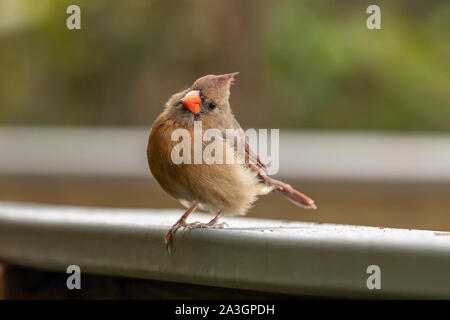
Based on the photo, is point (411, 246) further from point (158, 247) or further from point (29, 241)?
point (29, 241)

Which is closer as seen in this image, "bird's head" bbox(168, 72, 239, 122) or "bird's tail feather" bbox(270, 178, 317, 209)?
"bird's head" bbox(168, 72, 239, 122)

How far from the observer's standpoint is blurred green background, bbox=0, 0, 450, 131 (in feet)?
24.8

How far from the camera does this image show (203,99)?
219 centimetres

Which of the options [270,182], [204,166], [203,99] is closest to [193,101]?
[203,99]

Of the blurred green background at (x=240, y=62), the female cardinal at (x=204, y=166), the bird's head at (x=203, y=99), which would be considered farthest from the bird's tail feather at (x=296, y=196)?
the blurred green background at (x=240, y=62)

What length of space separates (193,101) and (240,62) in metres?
5.51

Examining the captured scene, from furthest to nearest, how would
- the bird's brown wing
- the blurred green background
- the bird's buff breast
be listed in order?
the blurred green background < the bird's brown wing < the bird's buff breast

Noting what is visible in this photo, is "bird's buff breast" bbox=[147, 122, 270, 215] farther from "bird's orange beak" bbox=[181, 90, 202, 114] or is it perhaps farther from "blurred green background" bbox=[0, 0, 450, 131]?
"blurred green background" bbox=[0, 0, 450, 131]

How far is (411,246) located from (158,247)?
501 millimetres

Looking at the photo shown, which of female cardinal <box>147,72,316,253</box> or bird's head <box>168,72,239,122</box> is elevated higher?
bird's head <box>168,72,239,122</box>

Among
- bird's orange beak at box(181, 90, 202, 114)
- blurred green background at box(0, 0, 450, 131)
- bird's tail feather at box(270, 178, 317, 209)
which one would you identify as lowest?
bird's tail feather at box(270, 178, 317, 209)

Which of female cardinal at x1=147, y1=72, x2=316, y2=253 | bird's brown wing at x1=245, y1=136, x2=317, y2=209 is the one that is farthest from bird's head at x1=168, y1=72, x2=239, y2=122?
bird's brown wing at x1=245, y1=136, x2=317, y2=209

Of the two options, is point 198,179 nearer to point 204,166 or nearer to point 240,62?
point 204,166

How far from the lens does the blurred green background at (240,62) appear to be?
7.55 metres
